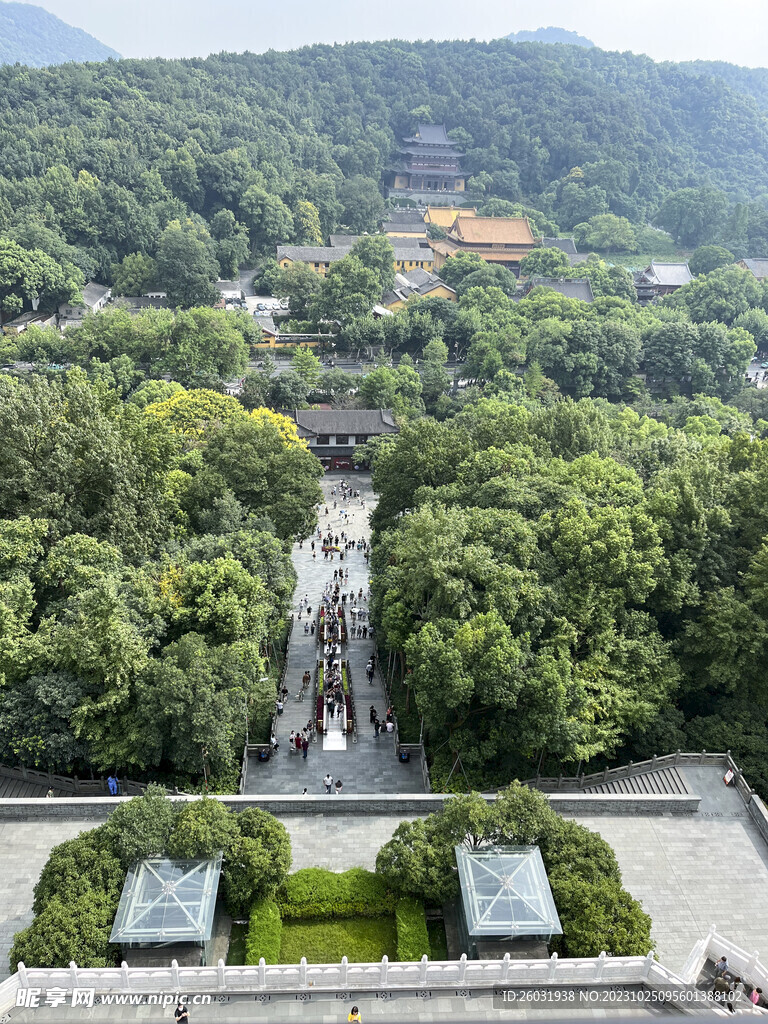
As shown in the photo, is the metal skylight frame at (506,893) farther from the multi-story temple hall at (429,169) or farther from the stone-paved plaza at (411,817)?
the multi-story temple hall at (429,169)

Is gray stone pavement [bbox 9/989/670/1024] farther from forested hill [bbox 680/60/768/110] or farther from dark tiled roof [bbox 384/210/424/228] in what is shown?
forested hill [bbox 680/60/768/110]

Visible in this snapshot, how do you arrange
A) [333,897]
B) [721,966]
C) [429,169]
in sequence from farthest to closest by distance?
[429,169] → [333,897] → [721,966]

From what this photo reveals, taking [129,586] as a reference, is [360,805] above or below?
below

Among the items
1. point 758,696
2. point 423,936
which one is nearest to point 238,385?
point 758,696

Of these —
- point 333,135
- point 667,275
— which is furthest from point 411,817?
point 333,135

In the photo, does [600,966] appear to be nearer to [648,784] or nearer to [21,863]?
[648,784]

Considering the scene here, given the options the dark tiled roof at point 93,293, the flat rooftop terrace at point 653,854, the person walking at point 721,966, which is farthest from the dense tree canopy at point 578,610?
the dark tiled roof at point 93,293

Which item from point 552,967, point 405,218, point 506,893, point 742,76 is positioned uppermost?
point 742,76
